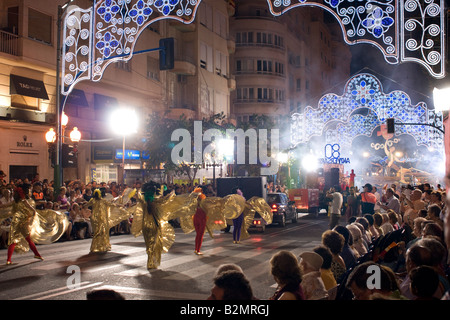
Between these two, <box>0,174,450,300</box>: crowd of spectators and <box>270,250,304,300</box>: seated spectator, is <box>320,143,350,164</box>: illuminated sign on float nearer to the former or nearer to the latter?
<box>0,174,450,300</box>: crowd of spectators

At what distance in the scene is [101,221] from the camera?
12.5m

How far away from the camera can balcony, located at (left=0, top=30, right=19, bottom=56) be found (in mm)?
22672

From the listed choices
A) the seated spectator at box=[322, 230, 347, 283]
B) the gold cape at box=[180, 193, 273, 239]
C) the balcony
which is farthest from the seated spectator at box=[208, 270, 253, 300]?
the balcony

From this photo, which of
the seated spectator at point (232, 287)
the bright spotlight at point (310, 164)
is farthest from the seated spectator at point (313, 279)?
the bright spotlight at point (310, 164)

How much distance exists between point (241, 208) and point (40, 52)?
15.8m

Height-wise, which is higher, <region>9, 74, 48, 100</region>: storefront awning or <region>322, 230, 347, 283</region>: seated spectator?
<region>9, 74, 48, 100</region>: storefront awning

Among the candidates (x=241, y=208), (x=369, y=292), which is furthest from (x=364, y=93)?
(x=369, y=292)

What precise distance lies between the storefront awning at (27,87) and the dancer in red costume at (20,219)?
45.0 feet

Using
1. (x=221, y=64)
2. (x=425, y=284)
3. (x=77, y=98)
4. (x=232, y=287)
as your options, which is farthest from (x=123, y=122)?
(x=425, y=284)

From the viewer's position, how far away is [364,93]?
2653cm

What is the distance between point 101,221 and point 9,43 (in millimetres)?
14482

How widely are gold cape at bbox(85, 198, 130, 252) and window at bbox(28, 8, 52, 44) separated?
14811 mm

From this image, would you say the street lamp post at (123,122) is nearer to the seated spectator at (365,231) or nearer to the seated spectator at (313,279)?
the seated spectator at (365,231)

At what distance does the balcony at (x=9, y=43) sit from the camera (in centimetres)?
2267
